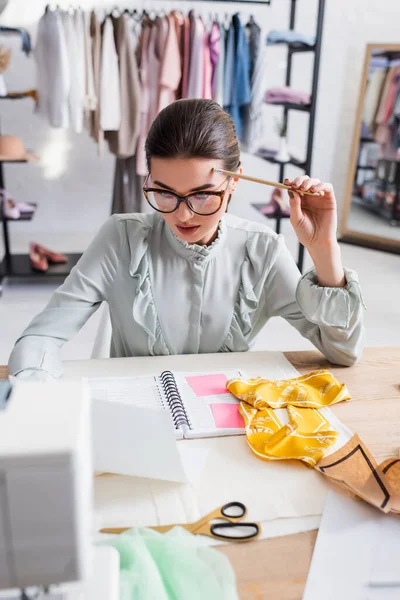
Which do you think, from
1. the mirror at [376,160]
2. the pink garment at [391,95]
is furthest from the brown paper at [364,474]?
the pink garment at [391,95]

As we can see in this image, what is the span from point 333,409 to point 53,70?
293 centimetres

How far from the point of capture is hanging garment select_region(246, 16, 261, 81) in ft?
11.3

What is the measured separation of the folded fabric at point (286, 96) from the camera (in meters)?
3.60

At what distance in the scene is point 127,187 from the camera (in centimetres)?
379

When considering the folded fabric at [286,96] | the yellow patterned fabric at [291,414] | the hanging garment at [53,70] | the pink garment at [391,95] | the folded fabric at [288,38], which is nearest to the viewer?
the yellow patterned fabric at [291,414]

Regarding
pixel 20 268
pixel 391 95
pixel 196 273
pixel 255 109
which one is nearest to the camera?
pixel 196 273

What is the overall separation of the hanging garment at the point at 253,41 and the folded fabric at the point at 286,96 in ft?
0.61

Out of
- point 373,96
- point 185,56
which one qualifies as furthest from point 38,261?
point 373,96

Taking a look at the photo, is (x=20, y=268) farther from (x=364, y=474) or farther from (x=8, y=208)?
(x=364, y=474)

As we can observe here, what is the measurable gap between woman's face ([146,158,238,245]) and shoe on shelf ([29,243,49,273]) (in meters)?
2.61

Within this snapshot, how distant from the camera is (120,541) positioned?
2.35ft

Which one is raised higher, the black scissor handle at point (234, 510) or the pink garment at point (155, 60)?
the pink garment at point (155, 60)

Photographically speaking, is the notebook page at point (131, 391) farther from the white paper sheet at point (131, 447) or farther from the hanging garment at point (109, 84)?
the hanging garment at point (109, 84)

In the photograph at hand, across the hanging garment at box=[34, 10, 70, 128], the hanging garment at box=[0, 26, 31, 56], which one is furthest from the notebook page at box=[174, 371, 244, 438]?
the hanging garment at box=[0, 26, 31, 56]
